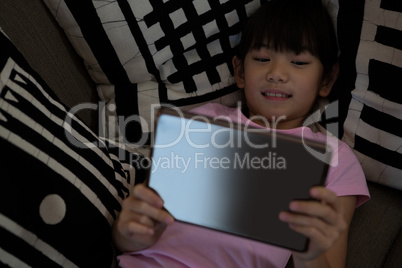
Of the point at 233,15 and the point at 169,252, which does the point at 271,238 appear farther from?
the point at 233,15

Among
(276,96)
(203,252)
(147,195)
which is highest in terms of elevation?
(276,96)

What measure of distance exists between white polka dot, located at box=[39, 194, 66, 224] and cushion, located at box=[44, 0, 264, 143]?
0.41 meters

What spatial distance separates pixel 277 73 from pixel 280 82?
2cm

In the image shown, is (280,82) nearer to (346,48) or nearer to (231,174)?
(346,48)

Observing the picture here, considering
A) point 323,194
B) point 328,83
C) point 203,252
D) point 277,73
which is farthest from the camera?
point 328,83

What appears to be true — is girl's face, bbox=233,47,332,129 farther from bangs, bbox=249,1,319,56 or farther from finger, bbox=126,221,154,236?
finger, bbox=126,221,154,236

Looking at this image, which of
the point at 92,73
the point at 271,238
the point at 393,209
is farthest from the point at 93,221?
the point at 393,209

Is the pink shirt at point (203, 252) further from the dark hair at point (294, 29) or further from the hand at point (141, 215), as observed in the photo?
the dark hair at point (294, 29)

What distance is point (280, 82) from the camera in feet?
3.07

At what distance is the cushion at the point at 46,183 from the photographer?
24.0 inches

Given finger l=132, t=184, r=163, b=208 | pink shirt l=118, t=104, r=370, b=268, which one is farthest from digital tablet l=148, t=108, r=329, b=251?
pink shirt l=118, t=104, r=370, b=268

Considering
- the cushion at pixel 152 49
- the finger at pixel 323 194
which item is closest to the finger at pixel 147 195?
the finger at pixel 323 194

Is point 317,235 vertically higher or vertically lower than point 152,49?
Answer: lower

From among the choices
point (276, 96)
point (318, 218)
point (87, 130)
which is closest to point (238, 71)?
point (276, 96)
